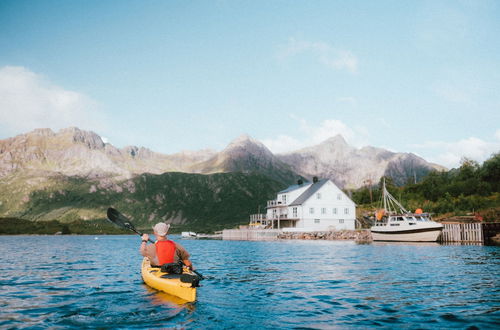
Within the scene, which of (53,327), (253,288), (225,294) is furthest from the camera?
(253,288)

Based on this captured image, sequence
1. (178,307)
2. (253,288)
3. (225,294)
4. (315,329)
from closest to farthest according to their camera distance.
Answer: (315,329)
(178,307)
(225,294)
(253,288)

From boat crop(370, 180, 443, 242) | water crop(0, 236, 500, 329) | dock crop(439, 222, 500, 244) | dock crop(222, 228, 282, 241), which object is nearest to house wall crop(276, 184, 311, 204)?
dock crop(222, 228, 282, 241)

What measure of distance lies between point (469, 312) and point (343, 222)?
2796 inches

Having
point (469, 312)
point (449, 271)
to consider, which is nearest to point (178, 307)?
point (469, 312)

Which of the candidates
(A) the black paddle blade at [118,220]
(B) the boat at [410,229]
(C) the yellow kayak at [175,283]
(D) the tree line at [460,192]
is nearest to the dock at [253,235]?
(B) the boat at [410,229]

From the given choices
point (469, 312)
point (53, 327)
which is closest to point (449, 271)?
point (469, 312)

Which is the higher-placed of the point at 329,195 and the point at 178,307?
the point at 329,195

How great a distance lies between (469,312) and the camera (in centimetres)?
1170

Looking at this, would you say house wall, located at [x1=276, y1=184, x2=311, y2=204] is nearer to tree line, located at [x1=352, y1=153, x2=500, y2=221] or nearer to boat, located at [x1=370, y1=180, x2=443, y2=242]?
tree line, located at [x1=352, y1=153, x2=500, y2=221]

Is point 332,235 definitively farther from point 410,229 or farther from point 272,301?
point 272,301

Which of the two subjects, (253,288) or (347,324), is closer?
(347,324)

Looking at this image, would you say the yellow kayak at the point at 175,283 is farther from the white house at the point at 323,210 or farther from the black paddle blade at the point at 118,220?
the white house at the point at 323,210

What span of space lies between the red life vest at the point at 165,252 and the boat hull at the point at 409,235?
4482 cm

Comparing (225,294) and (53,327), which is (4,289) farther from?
(225,294)
